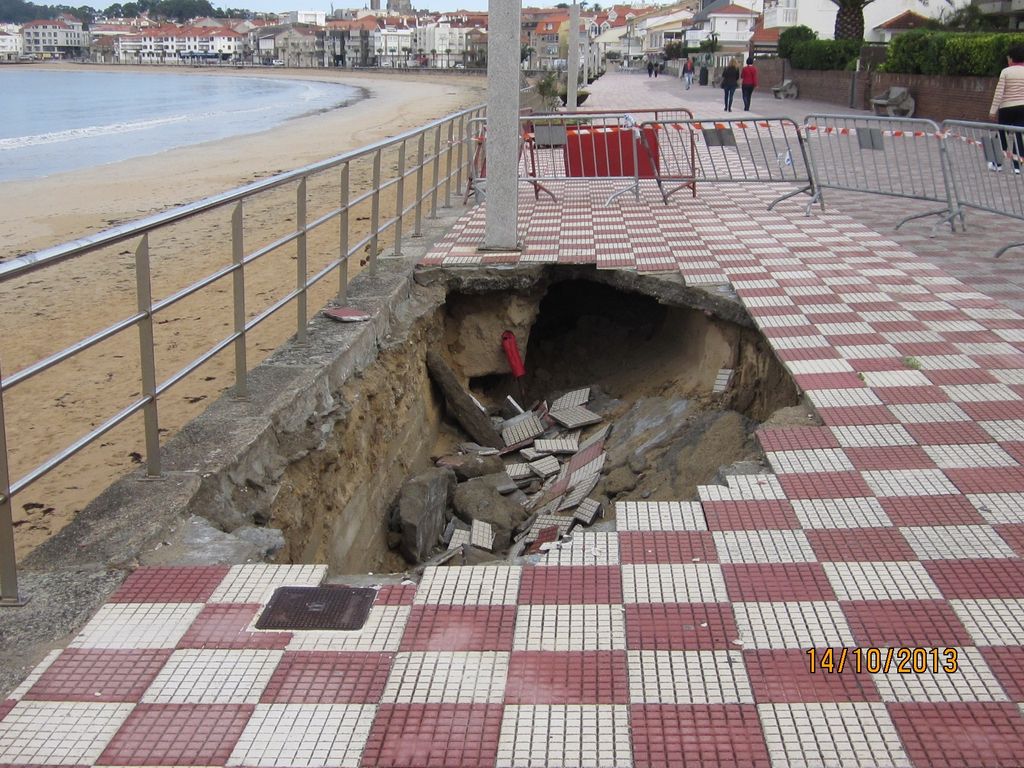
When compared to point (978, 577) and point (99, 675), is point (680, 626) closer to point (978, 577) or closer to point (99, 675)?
point (978, 577)

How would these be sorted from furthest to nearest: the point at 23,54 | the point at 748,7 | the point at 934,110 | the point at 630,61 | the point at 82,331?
the point at 23,54, the point at 630,61, the point at 748,7, the point at 934,110, the point at 82,331

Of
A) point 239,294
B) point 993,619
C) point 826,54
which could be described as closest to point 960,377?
point 993,619

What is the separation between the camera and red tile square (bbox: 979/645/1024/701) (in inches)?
111

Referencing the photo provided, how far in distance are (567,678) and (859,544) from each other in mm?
1369

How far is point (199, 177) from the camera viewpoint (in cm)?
2162

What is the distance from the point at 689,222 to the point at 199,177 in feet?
47.5

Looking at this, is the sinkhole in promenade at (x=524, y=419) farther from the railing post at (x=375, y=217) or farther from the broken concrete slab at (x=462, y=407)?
the railing post at (x=375, y=217)

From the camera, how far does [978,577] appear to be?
3.44 metres

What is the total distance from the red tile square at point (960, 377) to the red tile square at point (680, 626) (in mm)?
2772

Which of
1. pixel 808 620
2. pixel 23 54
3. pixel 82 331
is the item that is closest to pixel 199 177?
pixel 82 331

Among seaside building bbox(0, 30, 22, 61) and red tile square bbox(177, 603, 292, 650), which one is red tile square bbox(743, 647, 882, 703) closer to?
red tile square bbox(177, 603, 292, 650)

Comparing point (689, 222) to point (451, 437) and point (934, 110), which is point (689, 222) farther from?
point (934, 110)

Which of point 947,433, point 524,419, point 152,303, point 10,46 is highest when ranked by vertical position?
point 10,46

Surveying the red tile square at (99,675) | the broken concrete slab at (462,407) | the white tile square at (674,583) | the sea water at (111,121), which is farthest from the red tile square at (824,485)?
the sea water at (111,121)
